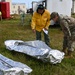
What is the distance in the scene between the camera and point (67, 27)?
7.29 metres

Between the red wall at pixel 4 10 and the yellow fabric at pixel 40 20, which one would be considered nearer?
the yellow fabric at pixel 40 20

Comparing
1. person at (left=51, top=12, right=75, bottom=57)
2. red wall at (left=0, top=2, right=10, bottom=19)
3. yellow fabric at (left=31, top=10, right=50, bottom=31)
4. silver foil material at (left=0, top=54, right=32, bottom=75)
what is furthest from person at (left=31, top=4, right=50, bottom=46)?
red wall at (left=0, top=2, right=10, bottom=19)

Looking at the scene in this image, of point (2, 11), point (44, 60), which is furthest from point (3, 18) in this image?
point (44, 60)

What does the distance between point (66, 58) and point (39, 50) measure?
1037mm

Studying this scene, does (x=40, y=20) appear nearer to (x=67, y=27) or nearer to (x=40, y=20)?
(x=40, y=20)

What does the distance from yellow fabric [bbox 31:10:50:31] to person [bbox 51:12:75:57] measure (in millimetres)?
827

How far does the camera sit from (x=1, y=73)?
5102 mm

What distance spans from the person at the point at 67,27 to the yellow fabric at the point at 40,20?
32.6 inches

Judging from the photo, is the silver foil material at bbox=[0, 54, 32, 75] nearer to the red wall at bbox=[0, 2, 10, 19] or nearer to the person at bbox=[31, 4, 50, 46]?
the person at bbox=[31, 4, 50, 46]

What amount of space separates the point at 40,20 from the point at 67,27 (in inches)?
47.1

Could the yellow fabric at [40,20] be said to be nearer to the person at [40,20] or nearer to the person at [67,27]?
the person at [40,20]

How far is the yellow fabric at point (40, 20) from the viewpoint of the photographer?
8.12m

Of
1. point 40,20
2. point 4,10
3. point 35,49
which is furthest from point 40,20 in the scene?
point 4,10

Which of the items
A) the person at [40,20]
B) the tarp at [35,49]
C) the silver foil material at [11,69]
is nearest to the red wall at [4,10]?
the person at [40,20]
